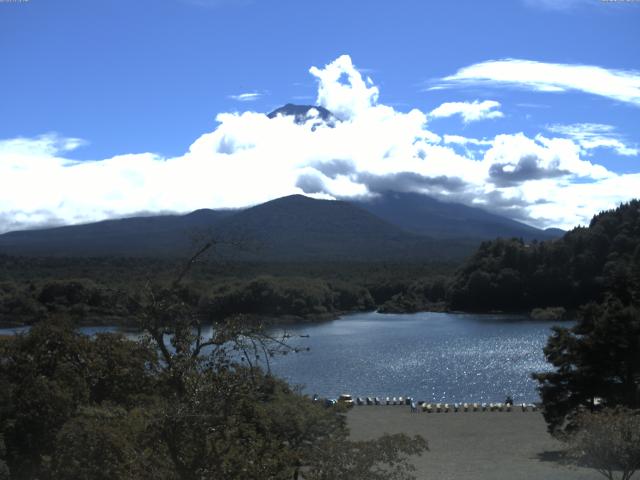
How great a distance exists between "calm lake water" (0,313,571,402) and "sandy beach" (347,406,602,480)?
365 cm

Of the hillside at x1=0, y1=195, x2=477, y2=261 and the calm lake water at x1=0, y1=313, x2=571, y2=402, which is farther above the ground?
the hillside at x1=0, y1=195, x2=477, y2=261

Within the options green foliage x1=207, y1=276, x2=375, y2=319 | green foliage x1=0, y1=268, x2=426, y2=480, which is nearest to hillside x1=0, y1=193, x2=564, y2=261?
green foliage x1=207, y1=276, x2=375, y2=319

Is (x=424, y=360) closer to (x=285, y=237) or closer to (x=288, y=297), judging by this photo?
(x=288, y=297)

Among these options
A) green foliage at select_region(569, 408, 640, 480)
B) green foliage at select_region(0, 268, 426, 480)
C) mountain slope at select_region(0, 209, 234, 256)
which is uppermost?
mountain slope at select_region(0, 209, 234, 256)

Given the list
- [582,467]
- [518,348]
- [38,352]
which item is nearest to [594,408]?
[582,467]

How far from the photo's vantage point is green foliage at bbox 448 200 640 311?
6588 centimetres

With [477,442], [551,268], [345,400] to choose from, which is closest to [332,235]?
[551,268]

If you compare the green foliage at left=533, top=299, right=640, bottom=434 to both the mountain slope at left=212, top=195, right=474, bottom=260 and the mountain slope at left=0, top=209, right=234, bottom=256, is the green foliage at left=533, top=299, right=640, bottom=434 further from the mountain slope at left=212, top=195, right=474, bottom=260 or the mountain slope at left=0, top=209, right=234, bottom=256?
the mountain slope at left=212, top=195, right=474, bottom=260

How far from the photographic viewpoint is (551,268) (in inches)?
2667

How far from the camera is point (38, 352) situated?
1162 cm

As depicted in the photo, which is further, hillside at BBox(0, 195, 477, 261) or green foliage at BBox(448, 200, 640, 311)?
hillside at BBox(0, 195, 477, 261)

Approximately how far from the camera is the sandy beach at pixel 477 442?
15578 mm

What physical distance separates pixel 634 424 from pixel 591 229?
6146 cm

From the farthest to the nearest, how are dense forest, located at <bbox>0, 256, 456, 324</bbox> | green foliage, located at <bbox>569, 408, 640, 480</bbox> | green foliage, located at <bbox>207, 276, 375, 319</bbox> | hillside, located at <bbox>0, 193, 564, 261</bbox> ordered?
1. hillside, located at <bbox>0, 193, 564, 261</bbox>
2. green foliage, located at <bbox>207, 276, 375, 319</bbox>
3. dense forest, located at <bbox>0, 256, 456, 324</bbox>
4. green foliage, located at <bbox>569, 408, 640, 480</bbox>
